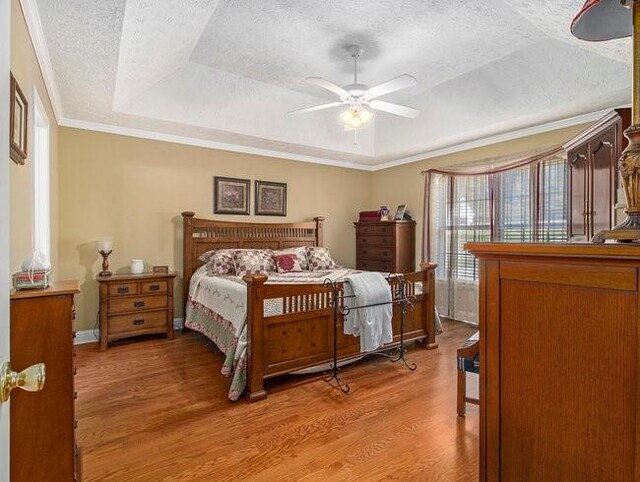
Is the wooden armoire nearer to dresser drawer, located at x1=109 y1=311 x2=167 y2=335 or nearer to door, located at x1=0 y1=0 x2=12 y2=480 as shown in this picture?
door, located at x1=0 y1=0 x2=12 y2=480

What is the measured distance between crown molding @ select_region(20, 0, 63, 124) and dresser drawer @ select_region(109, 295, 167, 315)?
6.54ft

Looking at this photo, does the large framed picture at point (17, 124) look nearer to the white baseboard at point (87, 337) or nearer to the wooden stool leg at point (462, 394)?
the white baseboard at point (87, 337)

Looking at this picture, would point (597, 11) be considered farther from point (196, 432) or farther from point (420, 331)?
point (420, 331)

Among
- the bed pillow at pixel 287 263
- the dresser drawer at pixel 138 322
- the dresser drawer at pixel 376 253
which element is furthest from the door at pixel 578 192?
the dresser drawer at pixel 138 322

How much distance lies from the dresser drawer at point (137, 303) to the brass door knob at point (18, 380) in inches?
140

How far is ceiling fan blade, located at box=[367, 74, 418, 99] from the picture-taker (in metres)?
2.76

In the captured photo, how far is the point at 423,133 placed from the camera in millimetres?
4750

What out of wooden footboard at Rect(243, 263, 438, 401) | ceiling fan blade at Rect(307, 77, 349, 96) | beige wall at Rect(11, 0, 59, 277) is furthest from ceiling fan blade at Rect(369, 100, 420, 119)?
beige wall at Rect(11, 0, 59, 277)

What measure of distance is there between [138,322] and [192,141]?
2290 mm

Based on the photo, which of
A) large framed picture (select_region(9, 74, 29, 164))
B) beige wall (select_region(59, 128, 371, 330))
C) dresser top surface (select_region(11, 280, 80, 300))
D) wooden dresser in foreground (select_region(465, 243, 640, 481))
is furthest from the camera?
beige wall (select_region(59, 128, 371, 330))

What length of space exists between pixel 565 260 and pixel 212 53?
12.1 ft

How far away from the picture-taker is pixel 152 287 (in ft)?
13.2

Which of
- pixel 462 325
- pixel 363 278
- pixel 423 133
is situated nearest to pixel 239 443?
pixel 363 278

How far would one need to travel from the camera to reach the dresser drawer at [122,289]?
12.5ft
